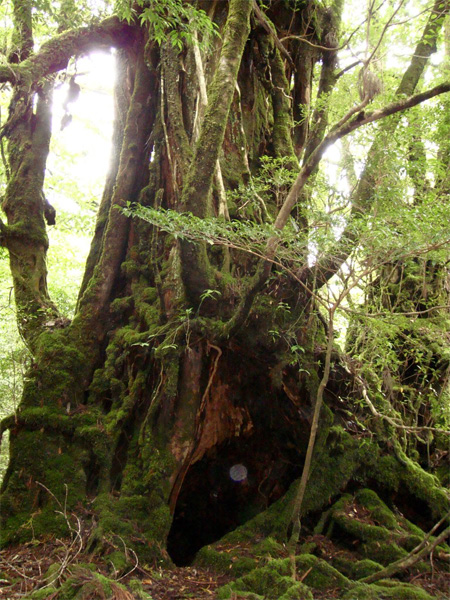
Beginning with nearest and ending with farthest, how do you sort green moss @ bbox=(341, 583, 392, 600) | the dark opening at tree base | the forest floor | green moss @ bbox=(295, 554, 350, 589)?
1. the forest floor
2. green moss @ bbox=(341, 583, 392, 600)
3. green moss @ bbox=(295, 554, 350, 589)
4. the dark opening at tree base

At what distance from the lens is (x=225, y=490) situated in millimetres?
4992

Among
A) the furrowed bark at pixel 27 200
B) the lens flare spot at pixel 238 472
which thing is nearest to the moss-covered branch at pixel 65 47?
the furrowed bark at pixel 27 200

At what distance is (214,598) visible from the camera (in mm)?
3045

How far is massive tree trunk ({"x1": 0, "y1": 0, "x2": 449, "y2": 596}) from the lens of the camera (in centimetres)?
375

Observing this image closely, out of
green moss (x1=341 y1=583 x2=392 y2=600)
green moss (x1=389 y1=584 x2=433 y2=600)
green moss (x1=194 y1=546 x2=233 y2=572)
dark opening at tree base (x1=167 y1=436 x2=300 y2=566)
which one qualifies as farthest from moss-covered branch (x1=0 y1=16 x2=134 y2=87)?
green moss (x1=389 y1=584 x2=433 y2=600)

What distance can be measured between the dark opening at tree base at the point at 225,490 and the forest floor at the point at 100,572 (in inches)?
52.2

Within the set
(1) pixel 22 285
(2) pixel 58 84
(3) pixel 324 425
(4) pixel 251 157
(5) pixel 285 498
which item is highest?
(2) pixel 58 84

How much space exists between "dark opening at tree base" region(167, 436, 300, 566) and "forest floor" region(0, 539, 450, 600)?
1325 mm

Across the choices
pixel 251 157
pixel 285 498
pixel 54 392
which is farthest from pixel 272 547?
pixel 251 157

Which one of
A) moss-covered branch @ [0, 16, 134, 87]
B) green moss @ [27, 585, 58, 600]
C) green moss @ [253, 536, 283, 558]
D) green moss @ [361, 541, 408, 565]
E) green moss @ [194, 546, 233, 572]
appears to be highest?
moss-covered branch @ [0, 16, 134, 87]

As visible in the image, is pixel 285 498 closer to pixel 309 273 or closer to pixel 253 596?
pixel 253 596

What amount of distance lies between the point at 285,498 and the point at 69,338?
276 cm

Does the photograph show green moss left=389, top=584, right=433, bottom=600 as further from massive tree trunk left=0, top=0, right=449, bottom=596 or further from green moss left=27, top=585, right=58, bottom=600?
green moss left=27, top=585, right=58, bottom=600

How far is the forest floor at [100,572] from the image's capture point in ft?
9.12
